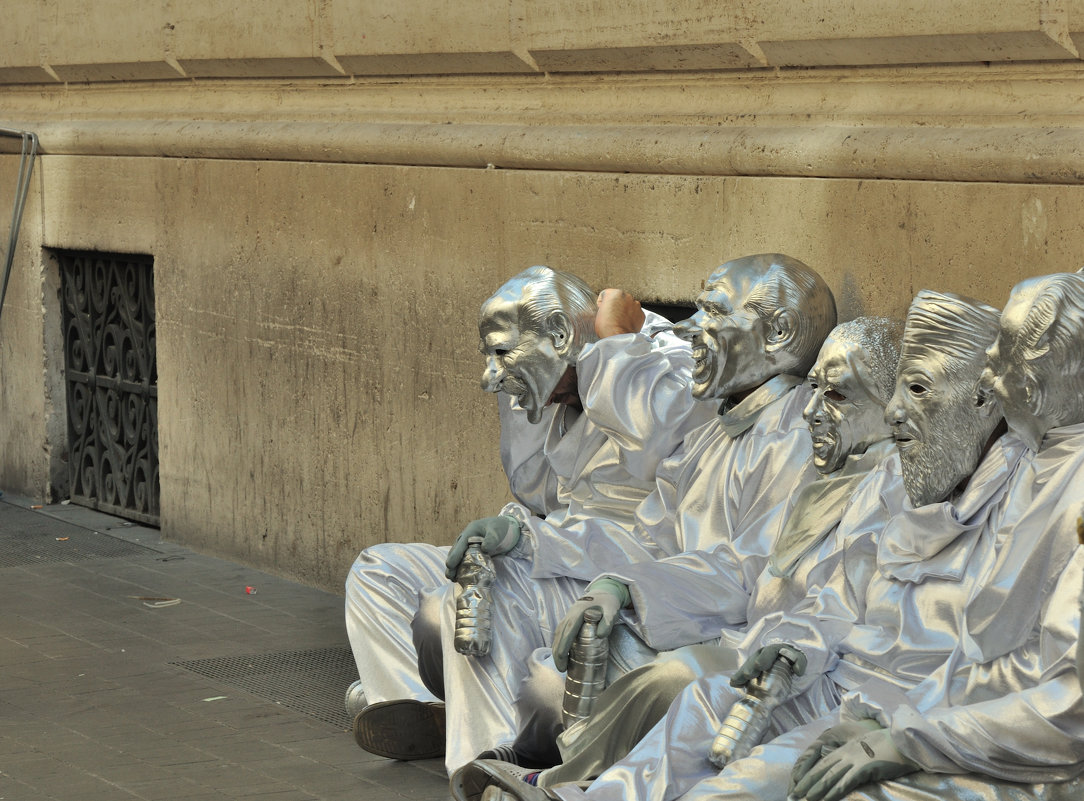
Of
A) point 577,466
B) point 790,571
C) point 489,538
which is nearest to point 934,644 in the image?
point 790,571

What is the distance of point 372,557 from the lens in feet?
22.1

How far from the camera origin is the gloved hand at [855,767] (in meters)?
4.09

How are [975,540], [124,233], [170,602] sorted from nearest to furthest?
[975,540] → [170,602] → [124,233]

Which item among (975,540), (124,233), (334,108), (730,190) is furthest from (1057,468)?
(124,233)

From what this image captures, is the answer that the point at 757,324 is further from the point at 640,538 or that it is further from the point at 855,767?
the point at 855,767

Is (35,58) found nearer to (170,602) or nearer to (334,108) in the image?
(334,108)

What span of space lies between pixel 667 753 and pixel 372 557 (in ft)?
7.21

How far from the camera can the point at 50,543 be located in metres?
10.4

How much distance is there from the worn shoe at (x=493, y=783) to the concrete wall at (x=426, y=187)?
196 cm

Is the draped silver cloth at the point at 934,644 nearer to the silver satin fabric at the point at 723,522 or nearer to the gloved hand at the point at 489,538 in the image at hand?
the silver satin fabric at the point at 723,522

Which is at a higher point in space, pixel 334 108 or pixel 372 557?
pixel 334 108

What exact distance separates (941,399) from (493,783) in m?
1.56

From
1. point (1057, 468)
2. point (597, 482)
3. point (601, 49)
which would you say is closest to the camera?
point (1057, 468)

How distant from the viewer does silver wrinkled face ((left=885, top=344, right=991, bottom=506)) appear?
460 centimetres
